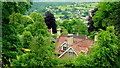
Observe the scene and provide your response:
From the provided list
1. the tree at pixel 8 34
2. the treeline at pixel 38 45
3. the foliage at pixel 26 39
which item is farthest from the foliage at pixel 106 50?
the tree at pixel 8 34

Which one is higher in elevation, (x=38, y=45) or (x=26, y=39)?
(x=38, y=45)

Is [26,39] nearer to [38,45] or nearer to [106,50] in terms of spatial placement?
[38,45]

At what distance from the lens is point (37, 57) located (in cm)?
605

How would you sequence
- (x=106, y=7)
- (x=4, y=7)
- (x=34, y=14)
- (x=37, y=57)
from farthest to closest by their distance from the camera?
(x=34, y=14), (x=106, y=7), (x=37, y=57), (x=4, y=7)

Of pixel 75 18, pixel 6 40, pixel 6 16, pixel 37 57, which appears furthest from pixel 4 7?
pixel 75 18

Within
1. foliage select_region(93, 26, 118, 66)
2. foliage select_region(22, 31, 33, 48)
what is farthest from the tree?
foliage select_region(22, 31, 33, 48)

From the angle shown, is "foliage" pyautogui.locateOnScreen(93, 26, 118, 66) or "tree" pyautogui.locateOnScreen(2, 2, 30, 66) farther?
"foliage" pyautogui.locateOnScreen(93, 26, 118, 66)

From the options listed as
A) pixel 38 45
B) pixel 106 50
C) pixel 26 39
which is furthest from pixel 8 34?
pixel 26 39

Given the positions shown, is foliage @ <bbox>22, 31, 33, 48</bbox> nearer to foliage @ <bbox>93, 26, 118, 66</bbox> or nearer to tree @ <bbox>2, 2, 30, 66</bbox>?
foliage @ <bbox>93, 26, 118, 66</bbox>

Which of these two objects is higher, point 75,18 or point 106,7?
point 106,7

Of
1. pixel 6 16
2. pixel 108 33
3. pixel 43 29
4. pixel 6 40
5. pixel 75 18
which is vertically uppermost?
pixel 6 16

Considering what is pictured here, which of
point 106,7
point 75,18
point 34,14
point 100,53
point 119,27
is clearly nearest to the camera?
point 100,53

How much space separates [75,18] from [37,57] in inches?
850

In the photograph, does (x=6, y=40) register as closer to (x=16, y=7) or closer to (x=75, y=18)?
(x=16, y=7)
